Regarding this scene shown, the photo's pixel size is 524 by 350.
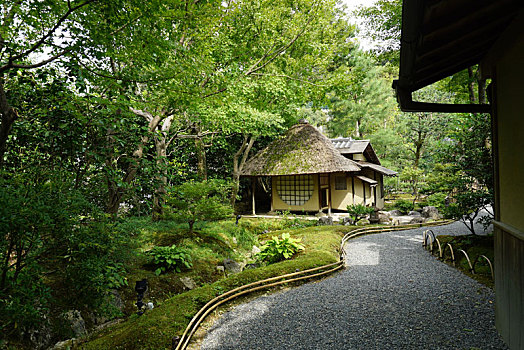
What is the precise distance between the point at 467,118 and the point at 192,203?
783 centimetres

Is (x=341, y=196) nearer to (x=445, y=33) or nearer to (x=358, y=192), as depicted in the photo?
(x=358, y=192)

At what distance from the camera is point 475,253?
6.48 metres

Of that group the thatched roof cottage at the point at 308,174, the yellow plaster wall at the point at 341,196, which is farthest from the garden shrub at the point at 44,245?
the yellow plaster wall at the point at 341,196

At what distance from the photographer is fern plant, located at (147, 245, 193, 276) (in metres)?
6.23

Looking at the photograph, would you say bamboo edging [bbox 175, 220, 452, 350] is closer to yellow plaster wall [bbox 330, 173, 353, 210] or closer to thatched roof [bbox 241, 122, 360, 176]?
thatched roof [bbox 241, 122, 360, 176]

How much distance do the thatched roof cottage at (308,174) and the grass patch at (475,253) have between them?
6.86m

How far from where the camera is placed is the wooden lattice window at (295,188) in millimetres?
15016

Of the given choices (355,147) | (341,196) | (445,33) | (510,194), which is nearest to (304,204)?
(341,196)

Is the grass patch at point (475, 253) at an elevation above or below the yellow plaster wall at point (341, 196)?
below

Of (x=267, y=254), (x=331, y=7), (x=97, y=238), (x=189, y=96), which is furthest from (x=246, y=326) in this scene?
(x=331, y=7)

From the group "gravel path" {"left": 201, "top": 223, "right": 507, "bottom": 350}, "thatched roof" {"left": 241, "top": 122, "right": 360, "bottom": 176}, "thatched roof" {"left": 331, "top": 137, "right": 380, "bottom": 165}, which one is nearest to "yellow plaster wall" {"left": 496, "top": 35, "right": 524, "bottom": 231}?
"gravel path" {"left": 201, "top": 223, "right": 507, "bottom": 350}

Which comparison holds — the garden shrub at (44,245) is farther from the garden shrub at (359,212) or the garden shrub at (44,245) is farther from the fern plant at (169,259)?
the garden shrub at (359,212)

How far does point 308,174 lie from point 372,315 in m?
10.3

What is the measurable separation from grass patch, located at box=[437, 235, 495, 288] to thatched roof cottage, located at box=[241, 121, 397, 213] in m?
6.86
